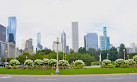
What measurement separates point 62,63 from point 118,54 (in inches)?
2860

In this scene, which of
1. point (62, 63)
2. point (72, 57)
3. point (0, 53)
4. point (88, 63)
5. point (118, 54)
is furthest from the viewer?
point (0, 53)

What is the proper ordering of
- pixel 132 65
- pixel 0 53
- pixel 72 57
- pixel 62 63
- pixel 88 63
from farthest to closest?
pixel 0 53
pixel 72 57
pixel 88 63
pixel 132 65
pixel 62 63

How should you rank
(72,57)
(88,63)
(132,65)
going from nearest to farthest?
(132,65), (88,63), (72,57)

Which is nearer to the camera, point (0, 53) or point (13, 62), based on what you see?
point (13, 62)

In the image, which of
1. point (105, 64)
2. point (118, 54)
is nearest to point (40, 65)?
point (105, 64)

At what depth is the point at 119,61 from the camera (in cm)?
3781

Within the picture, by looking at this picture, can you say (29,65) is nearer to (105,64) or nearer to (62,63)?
(62,63)

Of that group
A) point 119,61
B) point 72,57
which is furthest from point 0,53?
point 119,61

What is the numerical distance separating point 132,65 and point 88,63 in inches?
1147

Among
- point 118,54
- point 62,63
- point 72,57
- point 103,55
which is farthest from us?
point 103,55

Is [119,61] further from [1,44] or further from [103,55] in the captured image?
[1,44]

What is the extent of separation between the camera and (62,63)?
1366 inches

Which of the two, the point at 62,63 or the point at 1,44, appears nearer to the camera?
the point at 62,63

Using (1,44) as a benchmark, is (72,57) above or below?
below
